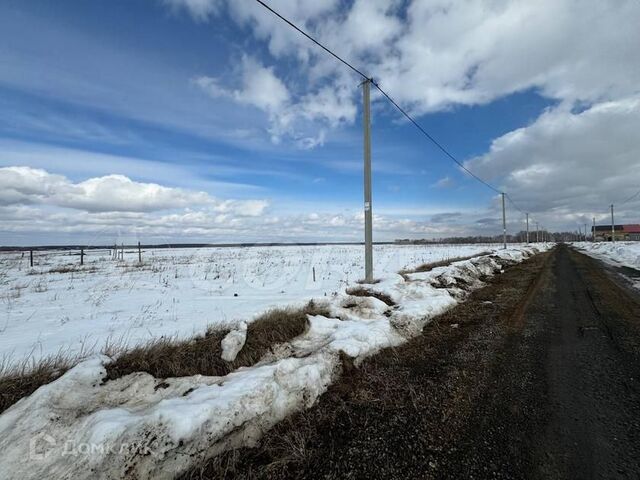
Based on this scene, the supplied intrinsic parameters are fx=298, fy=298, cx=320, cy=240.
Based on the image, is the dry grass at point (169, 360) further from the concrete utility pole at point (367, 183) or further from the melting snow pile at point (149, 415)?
the concrete utility pole at point (367, 183)

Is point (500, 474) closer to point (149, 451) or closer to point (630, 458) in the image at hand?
point (630, 458)

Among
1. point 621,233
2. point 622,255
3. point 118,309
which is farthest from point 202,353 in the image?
point 621,233

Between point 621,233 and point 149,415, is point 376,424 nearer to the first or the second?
point 149,415

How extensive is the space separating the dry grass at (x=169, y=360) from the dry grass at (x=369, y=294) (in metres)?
2.81

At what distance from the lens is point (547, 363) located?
4.32 metres

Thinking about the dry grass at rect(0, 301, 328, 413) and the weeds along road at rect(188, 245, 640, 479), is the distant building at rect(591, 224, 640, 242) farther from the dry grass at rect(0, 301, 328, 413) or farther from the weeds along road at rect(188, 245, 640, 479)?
the dry grass at rect(0, 301, 328, 413)

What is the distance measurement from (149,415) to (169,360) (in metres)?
1.69

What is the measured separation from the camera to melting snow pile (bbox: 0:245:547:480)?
2.33 metres

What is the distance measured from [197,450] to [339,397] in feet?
5.15

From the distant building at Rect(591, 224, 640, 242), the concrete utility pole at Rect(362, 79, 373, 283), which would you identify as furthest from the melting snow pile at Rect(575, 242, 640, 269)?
the distant building at Rect(591, 224, 640, 242)

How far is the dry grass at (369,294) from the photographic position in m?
7.76

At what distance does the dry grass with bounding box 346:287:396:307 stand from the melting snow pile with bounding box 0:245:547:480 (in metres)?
3.16

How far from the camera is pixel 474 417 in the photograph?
3010 millimetres

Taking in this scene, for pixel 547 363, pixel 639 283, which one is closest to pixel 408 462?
pixel 547 363
